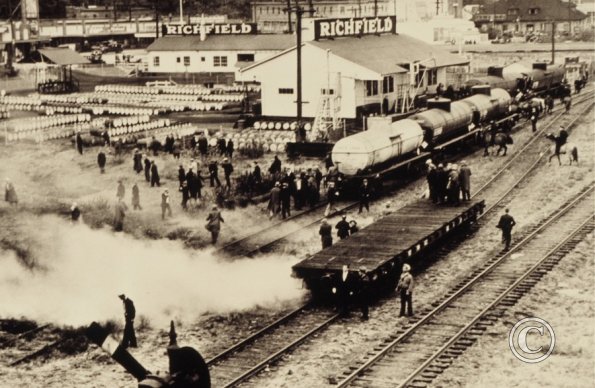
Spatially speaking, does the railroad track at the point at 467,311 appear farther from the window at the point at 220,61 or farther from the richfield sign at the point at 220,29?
the richfield sign at the point at 220,29

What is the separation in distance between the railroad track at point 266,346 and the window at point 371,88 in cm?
2791

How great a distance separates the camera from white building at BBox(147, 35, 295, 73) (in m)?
75.5

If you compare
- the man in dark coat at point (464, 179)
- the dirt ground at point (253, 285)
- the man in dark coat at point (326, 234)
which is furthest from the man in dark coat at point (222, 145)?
the man in dark coat at point (326, 234)

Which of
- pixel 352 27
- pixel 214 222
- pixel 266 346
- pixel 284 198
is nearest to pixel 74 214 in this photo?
pixel 214 222

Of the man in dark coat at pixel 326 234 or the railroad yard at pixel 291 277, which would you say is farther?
the man in dark coat at pixel 326 234

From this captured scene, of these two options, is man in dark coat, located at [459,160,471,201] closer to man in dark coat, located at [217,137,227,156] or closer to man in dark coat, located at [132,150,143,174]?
man in dark coat, located at [132,150,143,174]

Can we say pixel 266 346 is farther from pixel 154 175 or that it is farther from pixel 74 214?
pixel 154 175

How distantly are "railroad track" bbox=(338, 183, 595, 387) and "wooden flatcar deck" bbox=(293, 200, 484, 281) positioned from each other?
1450mm

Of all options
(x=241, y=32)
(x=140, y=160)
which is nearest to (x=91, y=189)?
(x=140, y=160)

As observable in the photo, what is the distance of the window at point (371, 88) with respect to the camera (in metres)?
47.4

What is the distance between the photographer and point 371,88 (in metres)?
47.7

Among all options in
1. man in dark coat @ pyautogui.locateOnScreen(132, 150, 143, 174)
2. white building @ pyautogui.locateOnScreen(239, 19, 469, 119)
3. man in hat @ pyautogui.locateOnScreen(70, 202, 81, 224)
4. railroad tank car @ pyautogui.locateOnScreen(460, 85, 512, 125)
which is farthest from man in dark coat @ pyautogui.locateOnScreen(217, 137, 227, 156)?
man in hat @ pyautogui.locateOnScreen(70, 202, 81, 224)

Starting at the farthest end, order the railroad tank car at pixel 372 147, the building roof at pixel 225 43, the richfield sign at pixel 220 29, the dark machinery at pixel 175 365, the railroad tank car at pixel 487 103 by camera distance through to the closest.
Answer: the richfield sign at pixel 220 29
the building roof at pixel 225 43
the railroad tank car at pixel 487 103
the railroad tank car at pixel 372 147
the dark machinery at pixel 175 365

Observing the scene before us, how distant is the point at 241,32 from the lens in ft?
256
